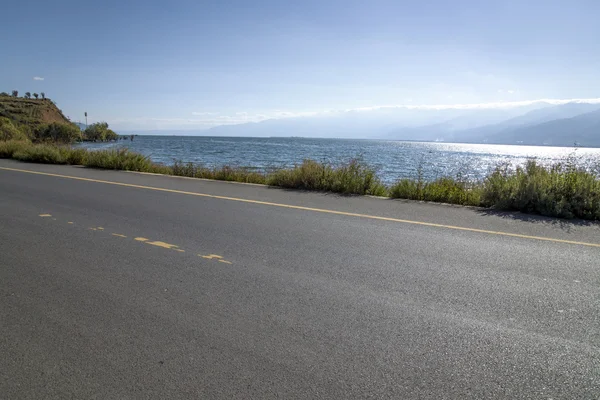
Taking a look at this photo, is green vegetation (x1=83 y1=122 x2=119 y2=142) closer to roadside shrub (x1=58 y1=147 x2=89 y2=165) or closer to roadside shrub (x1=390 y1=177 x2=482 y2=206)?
roadside shrub (x1=58 y1=147 x2=89 y2=165)

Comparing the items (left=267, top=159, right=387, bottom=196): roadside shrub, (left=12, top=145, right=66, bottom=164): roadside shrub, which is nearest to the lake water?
(left=267, top=159, right=387, bottom=196): roadside shrub

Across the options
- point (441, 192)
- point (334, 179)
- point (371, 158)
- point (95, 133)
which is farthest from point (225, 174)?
point (95, 133)

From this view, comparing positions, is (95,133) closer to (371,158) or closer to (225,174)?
(371,158)

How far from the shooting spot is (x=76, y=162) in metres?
17.9

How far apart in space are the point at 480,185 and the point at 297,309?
25.2 feet

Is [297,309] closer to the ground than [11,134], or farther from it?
closer to the ground

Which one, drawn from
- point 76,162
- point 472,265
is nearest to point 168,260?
point 472,265

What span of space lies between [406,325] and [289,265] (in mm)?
1758

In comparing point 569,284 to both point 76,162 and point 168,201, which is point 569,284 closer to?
point 168,201

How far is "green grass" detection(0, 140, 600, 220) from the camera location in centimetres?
748

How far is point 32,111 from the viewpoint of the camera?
96062 millimetres

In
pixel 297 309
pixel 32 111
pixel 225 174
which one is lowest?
pixel 297 309

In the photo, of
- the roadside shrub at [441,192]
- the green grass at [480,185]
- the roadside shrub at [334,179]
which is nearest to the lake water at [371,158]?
the roadside shrub at [334,179]

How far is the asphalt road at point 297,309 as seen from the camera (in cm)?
253
